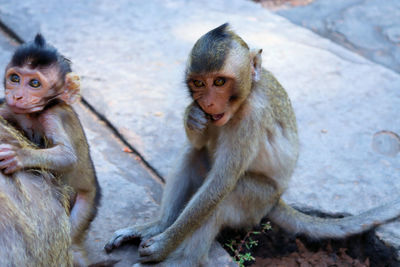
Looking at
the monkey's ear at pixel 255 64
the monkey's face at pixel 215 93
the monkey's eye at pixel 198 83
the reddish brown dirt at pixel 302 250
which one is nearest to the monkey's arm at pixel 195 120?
the monkey's face at pixel 215 93

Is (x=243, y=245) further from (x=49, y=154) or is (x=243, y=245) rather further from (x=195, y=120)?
(x=49, y=154)

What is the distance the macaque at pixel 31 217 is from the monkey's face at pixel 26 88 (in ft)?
1.26

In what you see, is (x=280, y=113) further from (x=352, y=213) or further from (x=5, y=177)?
(x=5, y=177)

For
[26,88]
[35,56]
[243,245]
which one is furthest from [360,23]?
[26,88]

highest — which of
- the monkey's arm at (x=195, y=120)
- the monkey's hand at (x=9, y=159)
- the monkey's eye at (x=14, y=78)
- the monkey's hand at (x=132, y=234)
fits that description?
the monkey's eye at (x=14, y=78)

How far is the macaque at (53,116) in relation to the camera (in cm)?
349

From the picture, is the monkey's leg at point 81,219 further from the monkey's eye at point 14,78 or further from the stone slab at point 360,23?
the stone slab at point 360,23

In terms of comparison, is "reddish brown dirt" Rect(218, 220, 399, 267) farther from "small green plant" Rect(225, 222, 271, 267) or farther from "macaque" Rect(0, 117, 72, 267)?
"macaque" Rect(0, 117, 72, 267)

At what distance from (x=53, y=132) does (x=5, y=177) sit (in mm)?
695

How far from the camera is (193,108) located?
4066 millimetres

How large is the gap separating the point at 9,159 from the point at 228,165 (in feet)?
5.34

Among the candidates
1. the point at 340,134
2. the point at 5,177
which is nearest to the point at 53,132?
the point at 5,177

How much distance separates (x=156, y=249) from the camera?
393cm

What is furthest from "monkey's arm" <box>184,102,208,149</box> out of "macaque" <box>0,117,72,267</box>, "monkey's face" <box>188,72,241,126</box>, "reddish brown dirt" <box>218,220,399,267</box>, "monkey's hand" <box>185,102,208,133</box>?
"macaque" <box>0,117,72,267</box>
